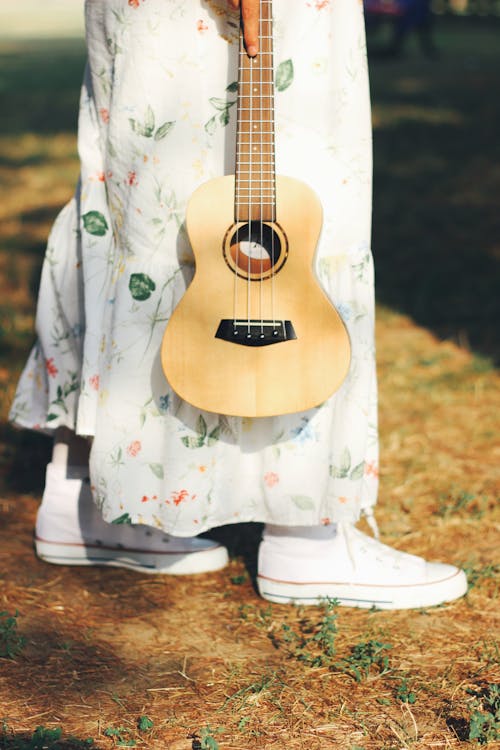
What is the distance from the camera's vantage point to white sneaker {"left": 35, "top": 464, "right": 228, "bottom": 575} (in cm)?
238

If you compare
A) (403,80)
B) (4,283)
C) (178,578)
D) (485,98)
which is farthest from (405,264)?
(403,80)

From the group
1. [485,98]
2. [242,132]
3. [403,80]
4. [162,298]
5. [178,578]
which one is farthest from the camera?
[403,80]

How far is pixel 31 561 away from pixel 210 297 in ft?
2.97

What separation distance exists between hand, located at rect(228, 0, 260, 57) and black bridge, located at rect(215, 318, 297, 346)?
0.51 metres

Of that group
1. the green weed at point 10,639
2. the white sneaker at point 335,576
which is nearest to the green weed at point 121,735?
the green weed at point 10,639

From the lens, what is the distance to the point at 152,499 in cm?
212

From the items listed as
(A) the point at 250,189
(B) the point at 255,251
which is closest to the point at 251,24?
(A) the point at 250,189

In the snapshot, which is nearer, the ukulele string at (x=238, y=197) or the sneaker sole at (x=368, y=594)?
the ukulele string at (x=238, y=197)

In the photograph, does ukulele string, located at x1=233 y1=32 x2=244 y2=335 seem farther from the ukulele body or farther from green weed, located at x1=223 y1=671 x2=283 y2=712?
green weed, located at x1=223 y1=671 x2=283 y2=712

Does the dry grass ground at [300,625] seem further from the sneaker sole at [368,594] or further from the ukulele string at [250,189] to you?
the ukulele string at [250,189]

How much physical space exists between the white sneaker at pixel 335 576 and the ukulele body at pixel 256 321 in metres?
0.41

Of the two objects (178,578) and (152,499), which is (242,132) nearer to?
(152,499)

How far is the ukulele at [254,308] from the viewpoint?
1.96m

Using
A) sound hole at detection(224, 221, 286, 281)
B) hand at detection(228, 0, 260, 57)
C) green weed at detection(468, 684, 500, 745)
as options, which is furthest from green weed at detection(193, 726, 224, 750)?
hand at detection(228, 0, 260, 57)
